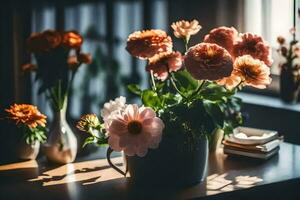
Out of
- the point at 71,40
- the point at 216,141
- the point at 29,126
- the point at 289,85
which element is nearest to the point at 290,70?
the point at 289,85

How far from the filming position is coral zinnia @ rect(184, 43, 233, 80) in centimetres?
168

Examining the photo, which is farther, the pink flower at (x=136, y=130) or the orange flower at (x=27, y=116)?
the orange flower at (x=27, y=116)

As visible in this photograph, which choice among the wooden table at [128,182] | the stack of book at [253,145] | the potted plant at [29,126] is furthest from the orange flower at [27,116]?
the stack of book at [253,145]

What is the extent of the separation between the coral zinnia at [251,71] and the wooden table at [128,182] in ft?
0.97

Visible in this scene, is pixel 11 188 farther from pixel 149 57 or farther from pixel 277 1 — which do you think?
pixel 277 1

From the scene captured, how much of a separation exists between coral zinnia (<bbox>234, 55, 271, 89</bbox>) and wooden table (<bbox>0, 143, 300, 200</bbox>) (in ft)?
0.97

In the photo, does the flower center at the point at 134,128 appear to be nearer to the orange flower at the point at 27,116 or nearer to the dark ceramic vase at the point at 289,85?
the orange flower at the point at 27,116

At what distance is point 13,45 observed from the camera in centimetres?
301

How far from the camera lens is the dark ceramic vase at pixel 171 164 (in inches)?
70.5

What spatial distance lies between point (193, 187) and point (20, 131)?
1.98 feet

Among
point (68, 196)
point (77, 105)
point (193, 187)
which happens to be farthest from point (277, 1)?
point (68, 196)

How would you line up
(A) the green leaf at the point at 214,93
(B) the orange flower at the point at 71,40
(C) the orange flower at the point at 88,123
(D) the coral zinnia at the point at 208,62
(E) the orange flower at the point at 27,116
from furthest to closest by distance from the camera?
(B) the orange flower at the point at 71,40
(E) the orange flower at the point at 27,116
(C) the orange flower at the point at 88,123
(A) the green leaf at the point at 214,93
(D) the coral zinnia at the point at 208,62

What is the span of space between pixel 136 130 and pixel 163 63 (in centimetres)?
21

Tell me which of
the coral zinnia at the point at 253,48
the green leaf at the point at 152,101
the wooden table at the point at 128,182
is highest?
the coral zinnia at the point at 253,48
